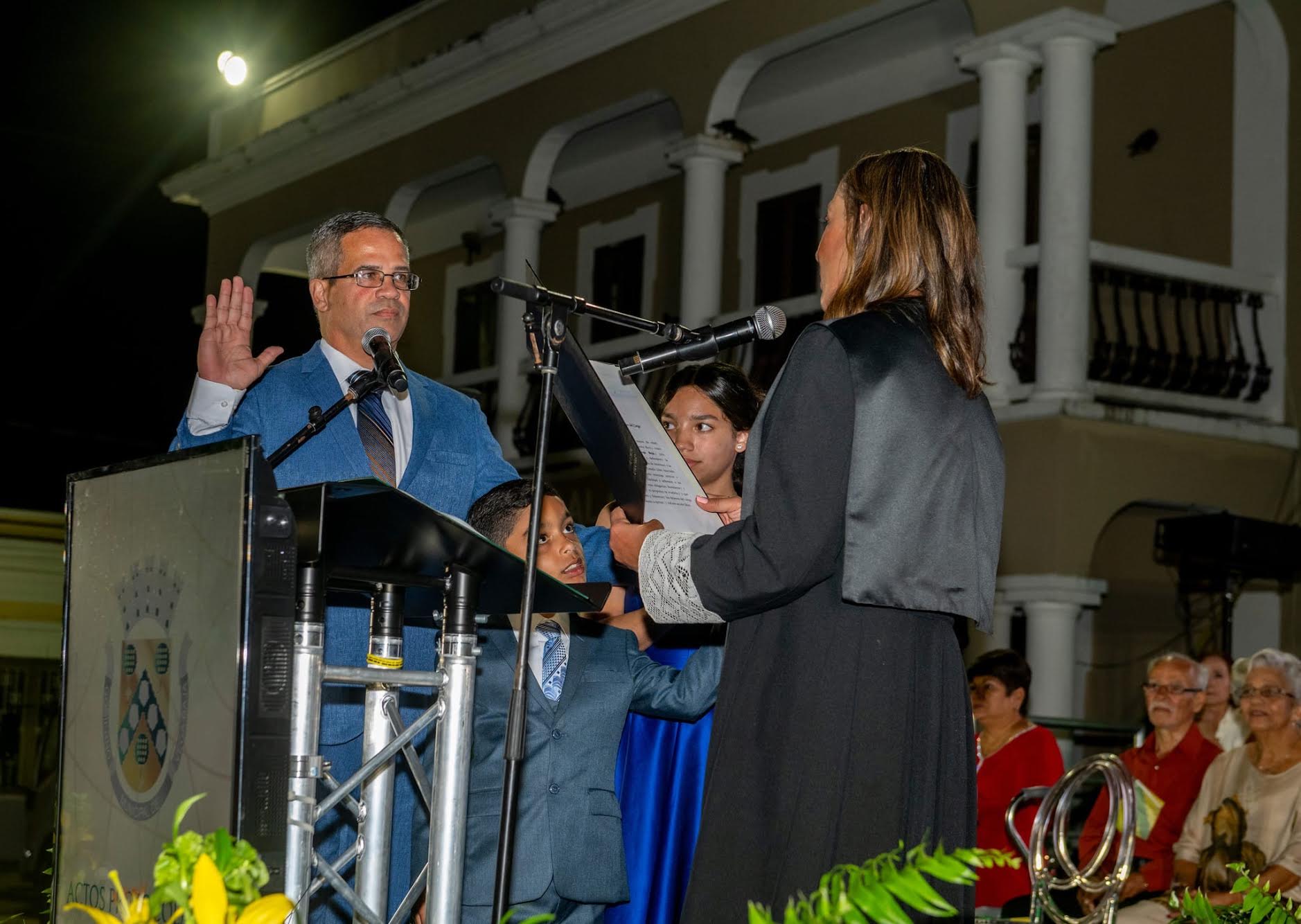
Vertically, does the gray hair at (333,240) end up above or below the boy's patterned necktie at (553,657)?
above

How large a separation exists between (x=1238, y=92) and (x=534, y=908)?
9.40 metres

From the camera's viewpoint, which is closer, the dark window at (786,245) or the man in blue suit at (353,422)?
the man in blue suit at (353,422)

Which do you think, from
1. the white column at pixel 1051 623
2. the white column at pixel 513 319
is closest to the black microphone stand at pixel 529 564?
the white column at pixel 1051 623

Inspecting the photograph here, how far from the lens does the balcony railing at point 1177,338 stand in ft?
32.0

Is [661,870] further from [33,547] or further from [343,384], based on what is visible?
[33,547]

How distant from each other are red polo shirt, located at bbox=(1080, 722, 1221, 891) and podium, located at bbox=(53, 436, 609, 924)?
4.47 m

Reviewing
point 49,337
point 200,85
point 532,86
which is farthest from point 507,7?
point 49,337

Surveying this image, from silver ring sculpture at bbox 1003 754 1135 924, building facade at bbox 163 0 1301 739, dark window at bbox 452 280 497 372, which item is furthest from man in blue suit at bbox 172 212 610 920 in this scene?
dark window at bbox 452 280 497 372

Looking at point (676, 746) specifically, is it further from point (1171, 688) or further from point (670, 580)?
point (1171, 688)

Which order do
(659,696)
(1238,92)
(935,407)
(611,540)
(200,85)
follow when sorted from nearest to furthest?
(935,407) < (611,540) < (659,696) < (1238,92) < (200,85)

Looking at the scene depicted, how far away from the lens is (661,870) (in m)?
3.65

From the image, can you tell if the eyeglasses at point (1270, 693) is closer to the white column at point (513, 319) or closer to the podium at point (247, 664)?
the podium at point (247, 664)

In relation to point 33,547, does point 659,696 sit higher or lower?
lower

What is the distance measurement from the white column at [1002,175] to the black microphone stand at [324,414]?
709 cm
